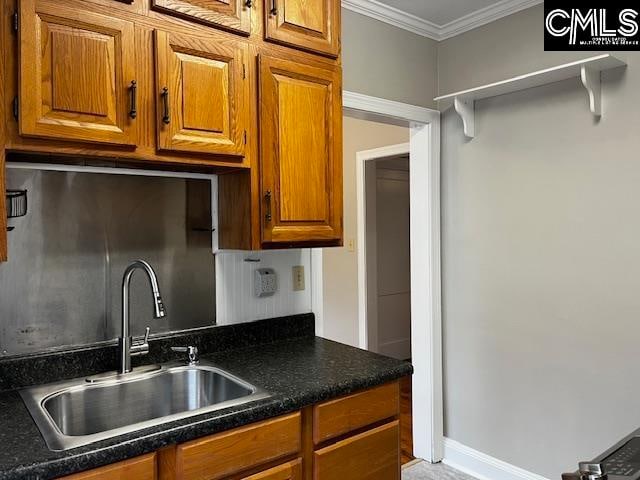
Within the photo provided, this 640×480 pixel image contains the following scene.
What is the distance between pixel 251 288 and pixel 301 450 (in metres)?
0.77

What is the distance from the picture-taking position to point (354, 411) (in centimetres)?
177

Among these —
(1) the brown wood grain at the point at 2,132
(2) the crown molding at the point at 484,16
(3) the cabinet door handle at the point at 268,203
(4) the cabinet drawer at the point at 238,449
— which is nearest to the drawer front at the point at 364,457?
(4) the cabinet drawer at the point at 238,449

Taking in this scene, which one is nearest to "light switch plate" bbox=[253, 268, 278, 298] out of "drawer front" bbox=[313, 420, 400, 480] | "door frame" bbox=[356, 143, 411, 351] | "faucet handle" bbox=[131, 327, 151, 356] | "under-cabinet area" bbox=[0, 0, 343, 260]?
"under-cabinet area" bbox=[0, 0, 343, 260]

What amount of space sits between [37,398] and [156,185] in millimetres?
Result: 832

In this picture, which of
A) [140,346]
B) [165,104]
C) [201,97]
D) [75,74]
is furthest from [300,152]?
[140,346]

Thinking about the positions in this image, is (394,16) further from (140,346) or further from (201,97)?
Result: (140,346)

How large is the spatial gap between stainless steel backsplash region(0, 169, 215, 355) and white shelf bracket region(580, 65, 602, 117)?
168 centimetres

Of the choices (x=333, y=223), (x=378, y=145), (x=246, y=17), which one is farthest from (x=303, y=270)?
(x=378, y=145)

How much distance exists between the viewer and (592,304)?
234 cm

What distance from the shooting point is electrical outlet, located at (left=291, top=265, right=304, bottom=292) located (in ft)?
7.74

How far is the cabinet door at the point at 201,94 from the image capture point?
5.32 ft

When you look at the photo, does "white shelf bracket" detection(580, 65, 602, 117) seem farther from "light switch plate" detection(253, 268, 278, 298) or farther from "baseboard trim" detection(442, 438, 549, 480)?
"baseboard trim" detection(442, 438, 549, 480)

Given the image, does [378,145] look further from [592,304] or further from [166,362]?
[166,362]

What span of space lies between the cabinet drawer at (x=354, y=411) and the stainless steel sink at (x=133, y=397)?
0.23 metres
